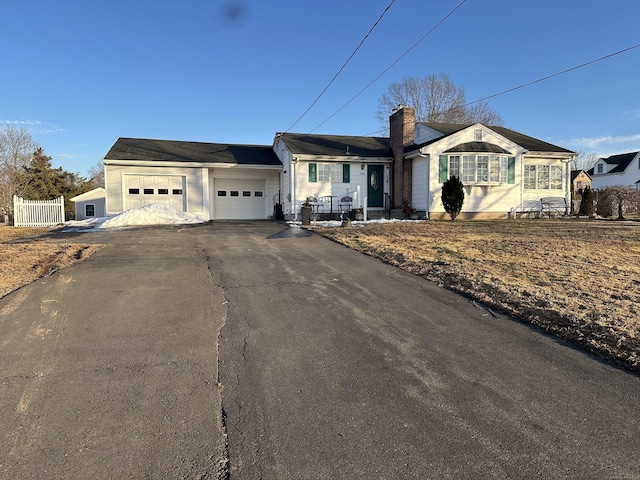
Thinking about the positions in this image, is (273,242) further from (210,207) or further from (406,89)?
(406,89)

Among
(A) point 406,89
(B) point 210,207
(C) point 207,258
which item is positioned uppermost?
(A) point 406,89

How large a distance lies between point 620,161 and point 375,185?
1644 inches

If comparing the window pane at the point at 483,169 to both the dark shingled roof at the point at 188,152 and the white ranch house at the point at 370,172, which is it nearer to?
the white ranch house at the point at 370,172

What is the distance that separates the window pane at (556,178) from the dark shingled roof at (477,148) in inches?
153

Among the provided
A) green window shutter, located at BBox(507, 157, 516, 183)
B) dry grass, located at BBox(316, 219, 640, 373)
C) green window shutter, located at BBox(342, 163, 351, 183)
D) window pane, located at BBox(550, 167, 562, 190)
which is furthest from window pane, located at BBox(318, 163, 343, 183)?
window pane, located at BBox(550, 167, 562, 190)

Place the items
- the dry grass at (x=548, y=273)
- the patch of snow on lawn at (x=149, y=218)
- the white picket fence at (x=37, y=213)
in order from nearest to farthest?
the dry grass at (x=548, y=273) → the patch of snow on lawn at (x=149, y=218) → the white picket fence at (x=37, y=213)

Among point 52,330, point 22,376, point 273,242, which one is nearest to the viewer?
point 22,376

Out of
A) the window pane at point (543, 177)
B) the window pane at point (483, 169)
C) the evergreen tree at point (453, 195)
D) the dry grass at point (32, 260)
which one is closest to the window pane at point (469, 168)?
the window pane at point (483, 169)

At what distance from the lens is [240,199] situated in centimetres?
2238

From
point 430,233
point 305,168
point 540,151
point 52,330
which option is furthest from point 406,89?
point 52,330

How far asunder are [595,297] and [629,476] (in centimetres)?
363

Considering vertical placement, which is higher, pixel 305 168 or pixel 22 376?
pixel 305 168

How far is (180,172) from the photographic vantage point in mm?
20031

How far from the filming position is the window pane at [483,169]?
18.7 m
